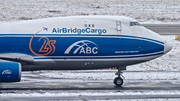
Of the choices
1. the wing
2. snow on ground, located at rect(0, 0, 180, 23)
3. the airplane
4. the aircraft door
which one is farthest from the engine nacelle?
snow on ground, located at rect(0, 0, 180, 23)

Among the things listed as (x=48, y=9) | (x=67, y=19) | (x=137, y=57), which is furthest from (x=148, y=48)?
(x=48, y=9)

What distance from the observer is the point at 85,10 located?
65625 millimetres

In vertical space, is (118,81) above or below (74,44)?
below

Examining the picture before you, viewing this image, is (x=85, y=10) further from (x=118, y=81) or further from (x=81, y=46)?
(x=81, y=46)

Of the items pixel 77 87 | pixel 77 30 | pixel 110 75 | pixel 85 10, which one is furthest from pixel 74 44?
pixel 85 10

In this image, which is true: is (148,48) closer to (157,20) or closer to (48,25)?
(48,25)

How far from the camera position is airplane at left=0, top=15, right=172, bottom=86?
19.7 meters

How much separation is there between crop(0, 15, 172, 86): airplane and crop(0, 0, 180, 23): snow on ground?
116ft

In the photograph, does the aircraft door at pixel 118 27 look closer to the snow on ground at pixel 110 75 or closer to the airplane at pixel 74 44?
the airplane at pixel 74 44

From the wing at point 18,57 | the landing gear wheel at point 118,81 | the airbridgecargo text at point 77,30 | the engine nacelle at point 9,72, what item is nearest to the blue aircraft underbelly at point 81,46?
the wing at point 18,57

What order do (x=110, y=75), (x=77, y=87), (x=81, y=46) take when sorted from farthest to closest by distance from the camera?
(x=110, y=75) → (x=77, y=87) → (x=81, y=46)

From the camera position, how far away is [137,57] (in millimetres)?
21281

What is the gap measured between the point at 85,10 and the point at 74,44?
4631cm

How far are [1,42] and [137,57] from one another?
9.73m
